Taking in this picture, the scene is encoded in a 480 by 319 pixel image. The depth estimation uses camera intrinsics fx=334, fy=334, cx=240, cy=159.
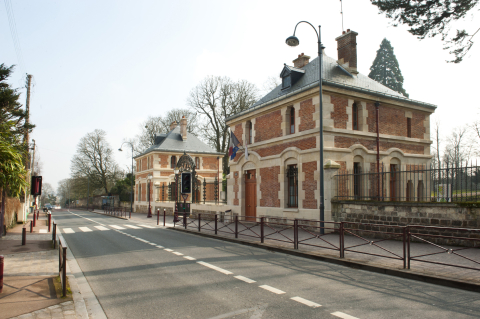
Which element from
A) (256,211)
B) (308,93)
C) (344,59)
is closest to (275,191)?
(256,211)

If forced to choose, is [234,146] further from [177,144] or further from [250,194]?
[177,144]

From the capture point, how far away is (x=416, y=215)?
11055 mm

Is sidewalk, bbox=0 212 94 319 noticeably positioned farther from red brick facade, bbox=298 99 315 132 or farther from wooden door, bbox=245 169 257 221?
wooden door, bbox=245 169 257 221

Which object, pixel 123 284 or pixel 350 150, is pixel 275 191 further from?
pixel 123 284

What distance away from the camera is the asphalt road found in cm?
500

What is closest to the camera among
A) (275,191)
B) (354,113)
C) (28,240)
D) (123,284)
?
(123,284)

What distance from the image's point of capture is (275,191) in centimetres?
1739

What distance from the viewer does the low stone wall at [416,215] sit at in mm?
9734

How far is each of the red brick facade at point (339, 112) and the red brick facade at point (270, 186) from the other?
3855 millimetres

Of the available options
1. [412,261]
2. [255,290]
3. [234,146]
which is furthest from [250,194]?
[255,290]

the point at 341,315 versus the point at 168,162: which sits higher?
the point at 168,162

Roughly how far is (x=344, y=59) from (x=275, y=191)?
8537 mm

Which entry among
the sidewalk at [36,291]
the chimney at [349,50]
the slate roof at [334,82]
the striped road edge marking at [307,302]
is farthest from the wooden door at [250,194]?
the striped road edge marking at [307,302]

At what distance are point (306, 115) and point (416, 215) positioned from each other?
661 cm
